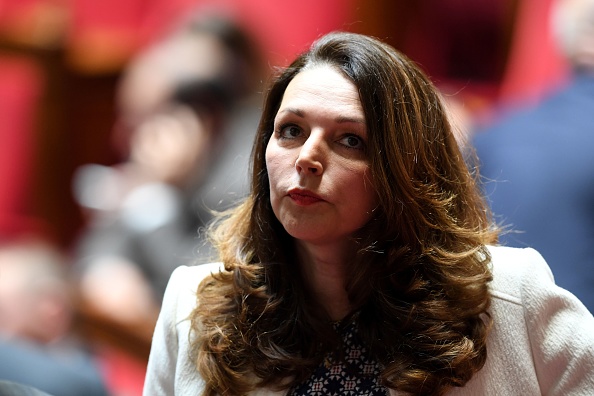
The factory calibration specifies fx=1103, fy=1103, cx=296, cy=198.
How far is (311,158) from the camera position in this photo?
4.06ft

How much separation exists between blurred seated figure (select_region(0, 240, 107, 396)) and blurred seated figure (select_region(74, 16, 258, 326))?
17cm

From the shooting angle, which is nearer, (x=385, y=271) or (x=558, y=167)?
(x=385, y=271)

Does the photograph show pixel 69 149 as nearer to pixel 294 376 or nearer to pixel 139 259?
pixel 139 259

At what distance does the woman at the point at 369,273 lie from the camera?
49.5 inches

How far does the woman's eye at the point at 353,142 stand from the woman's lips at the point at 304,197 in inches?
2.8

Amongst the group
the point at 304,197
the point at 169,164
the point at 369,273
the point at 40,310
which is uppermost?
the point at 304,197

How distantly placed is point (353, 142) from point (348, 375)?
10.9 inches

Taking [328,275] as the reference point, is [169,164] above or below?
below

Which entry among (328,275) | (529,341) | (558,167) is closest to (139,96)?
(558,167)

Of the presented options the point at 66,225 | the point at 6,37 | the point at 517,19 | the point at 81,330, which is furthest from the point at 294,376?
the point at 6,37

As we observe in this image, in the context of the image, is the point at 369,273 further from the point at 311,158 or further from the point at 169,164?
the point at 169,164

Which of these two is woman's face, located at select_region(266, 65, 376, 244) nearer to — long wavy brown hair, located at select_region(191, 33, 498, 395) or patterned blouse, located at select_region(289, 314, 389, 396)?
long wavy brown hair, located at select_region(191, 33, 498, 395)

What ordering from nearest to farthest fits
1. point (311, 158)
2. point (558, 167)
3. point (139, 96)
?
point (311, 158)
point (558, 167)
point (139, 96)

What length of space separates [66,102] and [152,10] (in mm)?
576
